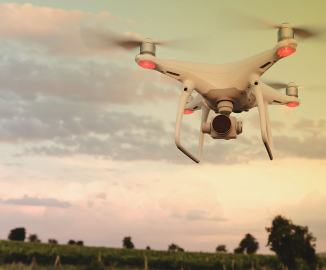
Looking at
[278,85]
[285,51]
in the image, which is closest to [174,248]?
[278,85]

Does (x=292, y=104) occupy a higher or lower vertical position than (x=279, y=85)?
lower

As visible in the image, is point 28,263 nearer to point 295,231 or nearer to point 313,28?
point 295,231

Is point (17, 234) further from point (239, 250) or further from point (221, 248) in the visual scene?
point (239, 250)

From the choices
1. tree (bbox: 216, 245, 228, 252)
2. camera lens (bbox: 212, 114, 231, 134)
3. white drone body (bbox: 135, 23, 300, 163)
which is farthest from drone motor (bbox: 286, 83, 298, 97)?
tree (bbox: 216, 245, 228, 252)

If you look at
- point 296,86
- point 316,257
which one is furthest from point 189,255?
point 296,86

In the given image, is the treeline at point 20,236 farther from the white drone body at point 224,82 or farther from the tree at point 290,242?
the white drone body at point 224,82

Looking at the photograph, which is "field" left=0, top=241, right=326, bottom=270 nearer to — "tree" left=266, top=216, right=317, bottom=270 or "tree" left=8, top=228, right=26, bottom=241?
"tree" left=266, top=216, right=317, bottom=270

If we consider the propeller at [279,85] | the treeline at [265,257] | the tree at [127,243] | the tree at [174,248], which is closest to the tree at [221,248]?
the treeline at [265,257]
